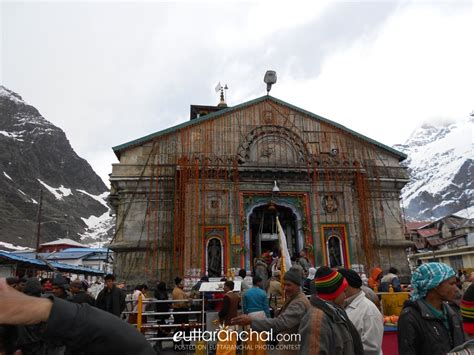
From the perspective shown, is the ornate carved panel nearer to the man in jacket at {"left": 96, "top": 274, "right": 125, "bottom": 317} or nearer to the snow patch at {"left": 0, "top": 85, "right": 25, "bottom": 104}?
the man in jacket at {"left": 96, "top": 274, "right": 125, "bottom": 317}

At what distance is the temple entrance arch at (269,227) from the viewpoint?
60.8ft

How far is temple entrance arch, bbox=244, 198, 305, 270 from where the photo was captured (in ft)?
60.8

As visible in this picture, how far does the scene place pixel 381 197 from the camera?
20359 millimetres

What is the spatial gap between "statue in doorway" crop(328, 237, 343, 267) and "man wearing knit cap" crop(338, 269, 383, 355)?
14.8 meters

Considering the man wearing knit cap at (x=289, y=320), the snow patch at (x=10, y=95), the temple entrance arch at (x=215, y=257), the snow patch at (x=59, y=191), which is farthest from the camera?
the snow patch at (x=10, y=95)

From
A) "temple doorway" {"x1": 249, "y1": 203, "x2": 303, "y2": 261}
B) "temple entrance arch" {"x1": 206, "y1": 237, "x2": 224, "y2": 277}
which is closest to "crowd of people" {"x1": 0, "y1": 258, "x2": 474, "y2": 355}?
"temple entrance arch" {"x1": 206, "y1": 237, "x2": 224, "y2": 277}

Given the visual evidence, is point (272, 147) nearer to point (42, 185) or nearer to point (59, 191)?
point (42, 185)

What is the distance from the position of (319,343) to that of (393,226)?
18.7 metres

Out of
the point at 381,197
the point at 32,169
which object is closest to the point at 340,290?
the point at 381,197

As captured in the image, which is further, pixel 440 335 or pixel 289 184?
pixel 289 184

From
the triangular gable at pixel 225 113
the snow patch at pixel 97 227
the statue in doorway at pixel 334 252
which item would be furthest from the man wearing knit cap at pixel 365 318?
the snow patch at pixel 97 227

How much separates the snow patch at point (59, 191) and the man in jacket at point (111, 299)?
12323 centimetres

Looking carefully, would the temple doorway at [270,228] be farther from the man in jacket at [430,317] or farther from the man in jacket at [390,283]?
the man in jacket at [430,317]

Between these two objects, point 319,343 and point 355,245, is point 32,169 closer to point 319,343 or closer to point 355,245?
point 355,245
